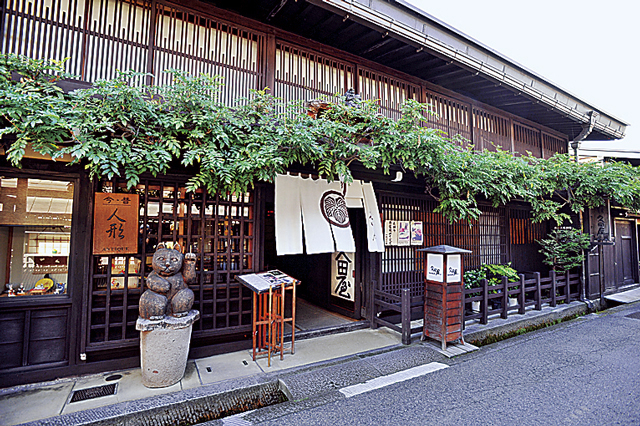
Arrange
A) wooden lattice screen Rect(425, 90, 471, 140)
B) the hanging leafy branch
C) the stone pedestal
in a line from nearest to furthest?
the hanging leafy branch < the stone pedestal < wooden lattice screen Rect(425, 90, 471, 140)

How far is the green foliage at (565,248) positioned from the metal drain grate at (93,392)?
11.7 m

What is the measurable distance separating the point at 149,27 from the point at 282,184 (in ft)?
11.6

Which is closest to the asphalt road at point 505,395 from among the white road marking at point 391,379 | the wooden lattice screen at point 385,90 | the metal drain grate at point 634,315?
the white road marking at point 391,379

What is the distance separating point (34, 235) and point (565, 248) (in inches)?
513

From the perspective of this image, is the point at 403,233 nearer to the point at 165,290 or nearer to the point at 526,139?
the point at 165,290

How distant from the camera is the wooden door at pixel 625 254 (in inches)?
482

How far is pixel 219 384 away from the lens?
4.59 m

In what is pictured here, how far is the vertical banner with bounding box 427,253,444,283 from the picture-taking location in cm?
631

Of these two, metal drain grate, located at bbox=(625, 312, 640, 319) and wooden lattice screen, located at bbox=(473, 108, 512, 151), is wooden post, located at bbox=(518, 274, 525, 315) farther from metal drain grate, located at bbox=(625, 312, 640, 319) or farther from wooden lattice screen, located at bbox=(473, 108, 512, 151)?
wooden lattice screen, located at bbox=(473, 108, 512, 151)

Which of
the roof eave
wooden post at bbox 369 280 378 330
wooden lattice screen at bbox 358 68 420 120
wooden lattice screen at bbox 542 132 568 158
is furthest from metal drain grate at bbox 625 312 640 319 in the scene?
wooden lattice screen at bbox 358 68 420 120

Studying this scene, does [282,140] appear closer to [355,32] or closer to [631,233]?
[355,32]

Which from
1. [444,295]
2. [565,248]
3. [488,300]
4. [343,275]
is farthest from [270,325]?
[565,248]

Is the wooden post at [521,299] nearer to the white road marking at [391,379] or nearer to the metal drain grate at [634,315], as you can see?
the metal drain grate at [634,315]

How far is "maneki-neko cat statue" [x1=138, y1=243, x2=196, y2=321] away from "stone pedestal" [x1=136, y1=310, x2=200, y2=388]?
0.46 ft
